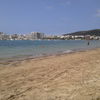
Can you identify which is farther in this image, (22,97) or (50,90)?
(50,90)

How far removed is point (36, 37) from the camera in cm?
19975

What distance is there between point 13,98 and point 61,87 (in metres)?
1.43

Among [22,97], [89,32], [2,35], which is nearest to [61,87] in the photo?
[22,97]

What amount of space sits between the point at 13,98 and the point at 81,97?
168 cm

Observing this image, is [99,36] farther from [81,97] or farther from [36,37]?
[81,97]

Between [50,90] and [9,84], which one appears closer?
[50,90]

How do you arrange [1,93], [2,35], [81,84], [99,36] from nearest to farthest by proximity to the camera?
[1,93]
[81,84]
[99,36]
[2,35]

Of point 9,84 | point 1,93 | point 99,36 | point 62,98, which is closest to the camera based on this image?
point 62,98

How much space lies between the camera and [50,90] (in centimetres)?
520

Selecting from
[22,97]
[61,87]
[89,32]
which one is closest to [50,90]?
[61,87]

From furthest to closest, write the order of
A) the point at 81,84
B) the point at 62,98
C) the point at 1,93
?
the point at 81,84, the point at 1,93, the point at 62,98

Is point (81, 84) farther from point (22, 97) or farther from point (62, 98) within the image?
point (22, 97)

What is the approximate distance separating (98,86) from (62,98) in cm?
133

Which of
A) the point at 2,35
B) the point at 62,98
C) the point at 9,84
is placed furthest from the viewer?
the point at 2,35
